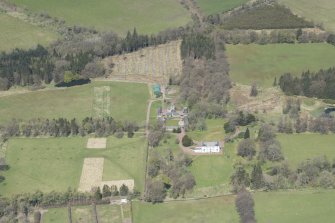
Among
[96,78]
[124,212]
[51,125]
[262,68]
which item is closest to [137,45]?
[96,78]

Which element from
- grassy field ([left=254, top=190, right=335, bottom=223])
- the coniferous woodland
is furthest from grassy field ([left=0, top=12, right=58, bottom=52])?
grassy field ([left=254, top=190, right=335, bottom=223])

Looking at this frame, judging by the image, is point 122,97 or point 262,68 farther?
point 262,68

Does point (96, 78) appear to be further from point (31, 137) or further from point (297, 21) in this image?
point (297, 21)

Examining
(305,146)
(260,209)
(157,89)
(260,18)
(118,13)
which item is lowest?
(260,209)

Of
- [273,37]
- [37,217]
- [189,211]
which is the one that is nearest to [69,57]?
[273,37]

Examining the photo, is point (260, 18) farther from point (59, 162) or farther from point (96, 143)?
point (59, 162)

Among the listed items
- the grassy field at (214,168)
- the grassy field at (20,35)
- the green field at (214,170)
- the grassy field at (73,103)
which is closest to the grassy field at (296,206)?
the green field at (214,170)
